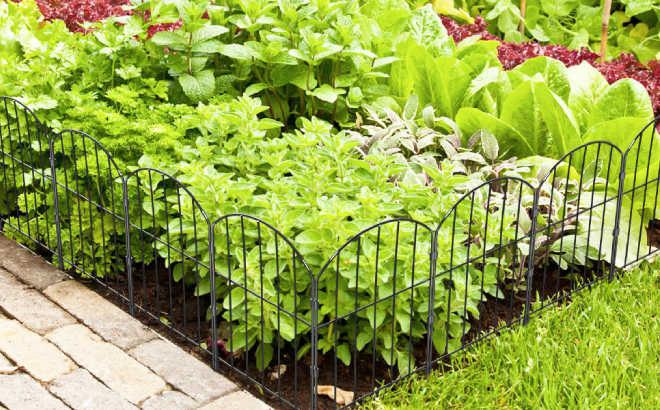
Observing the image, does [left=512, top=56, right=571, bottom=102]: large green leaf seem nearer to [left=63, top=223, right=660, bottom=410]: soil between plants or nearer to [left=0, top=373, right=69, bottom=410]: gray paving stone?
[left=63, top=223, right=660, bottom=410]: soil between plants

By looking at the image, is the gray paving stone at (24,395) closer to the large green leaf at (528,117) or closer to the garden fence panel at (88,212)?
the garden fence panel at (88,212)

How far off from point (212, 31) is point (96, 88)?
0.65 m

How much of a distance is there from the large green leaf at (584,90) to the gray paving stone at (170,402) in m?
2.51

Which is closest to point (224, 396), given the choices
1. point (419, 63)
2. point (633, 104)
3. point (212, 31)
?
point (212, 31)

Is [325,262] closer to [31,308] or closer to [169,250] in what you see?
[169,250]

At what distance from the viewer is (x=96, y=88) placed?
12.1ft

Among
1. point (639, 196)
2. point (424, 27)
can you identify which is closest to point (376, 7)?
point (424, 27)

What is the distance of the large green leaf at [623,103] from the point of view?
3.76m

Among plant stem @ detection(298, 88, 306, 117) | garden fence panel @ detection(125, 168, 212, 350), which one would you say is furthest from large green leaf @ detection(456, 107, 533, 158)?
garden fence panel @ detection(125, 168, 212, 350)

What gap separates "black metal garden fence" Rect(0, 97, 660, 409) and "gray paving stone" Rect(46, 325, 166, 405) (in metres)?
0.24

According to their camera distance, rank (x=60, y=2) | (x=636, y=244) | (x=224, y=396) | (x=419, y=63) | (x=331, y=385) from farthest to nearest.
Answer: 1. (x=60, y=2)
2. (x=419, y=63)
3. (x=636, y=244)
4. (x=331, y=385)
5. (x=224, y=396)

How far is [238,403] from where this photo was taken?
258cm

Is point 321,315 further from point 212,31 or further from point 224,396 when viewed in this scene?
point 212,31

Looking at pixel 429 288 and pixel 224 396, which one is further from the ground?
pixel 429 288
